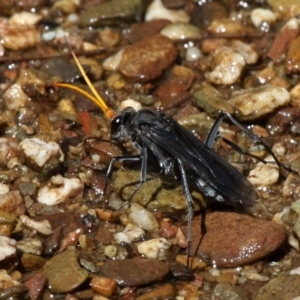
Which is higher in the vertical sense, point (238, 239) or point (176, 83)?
point (238, 239)

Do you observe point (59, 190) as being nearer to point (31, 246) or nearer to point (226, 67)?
point (31, 246)

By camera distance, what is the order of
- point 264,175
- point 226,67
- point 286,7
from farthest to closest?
point 286,7 < point 226,67 < point 264,175

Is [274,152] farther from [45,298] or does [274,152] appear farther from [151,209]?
[45,298]

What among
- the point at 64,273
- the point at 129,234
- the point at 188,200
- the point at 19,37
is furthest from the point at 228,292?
the point at 19,37

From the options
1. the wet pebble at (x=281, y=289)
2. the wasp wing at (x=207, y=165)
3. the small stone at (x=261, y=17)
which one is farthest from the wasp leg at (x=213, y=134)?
the small stone at (x=261, y=17)

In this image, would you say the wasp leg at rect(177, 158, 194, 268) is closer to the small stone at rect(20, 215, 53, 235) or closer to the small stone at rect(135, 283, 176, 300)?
the small stone at rect(135, 283, 176, 300)

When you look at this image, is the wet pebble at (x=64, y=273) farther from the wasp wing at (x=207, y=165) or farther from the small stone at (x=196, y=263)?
the wasp wing at (x=207, y=165)
